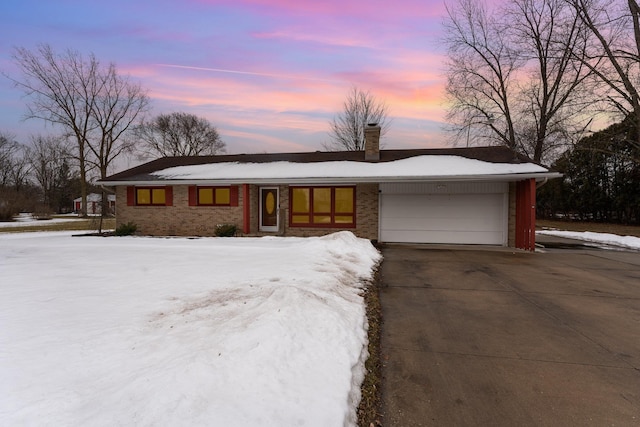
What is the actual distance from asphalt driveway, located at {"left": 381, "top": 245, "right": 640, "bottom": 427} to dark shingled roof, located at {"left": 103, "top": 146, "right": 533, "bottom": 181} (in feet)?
25.5

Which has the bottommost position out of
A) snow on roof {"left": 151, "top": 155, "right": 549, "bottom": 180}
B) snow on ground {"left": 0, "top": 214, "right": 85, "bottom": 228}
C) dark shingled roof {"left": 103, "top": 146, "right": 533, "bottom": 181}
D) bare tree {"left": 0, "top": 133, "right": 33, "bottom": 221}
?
snow on ground {"left": 0, "top": 214, "right": 85, "bottom": 228}

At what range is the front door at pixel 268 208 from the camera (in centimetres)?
1470

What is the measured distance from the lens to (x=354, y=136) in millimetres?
33062

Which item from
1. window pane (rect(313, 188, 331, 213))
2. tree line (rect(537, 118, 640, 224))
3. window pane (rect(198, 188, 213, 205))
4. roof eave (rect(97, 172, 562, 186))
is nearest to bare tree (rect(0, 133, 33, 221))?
roof eave (rect(97, 172, 562, 186))

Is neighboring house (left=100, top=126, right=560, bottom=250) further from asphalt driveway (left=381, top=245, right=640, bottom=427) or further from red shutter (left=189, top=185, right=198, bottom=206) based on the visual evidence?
asphalt driveway (left=381, top=245, right=640, bottom=427)

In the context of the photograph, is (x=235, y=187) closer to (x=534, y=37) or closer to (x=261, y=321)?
(x=261, y=321)

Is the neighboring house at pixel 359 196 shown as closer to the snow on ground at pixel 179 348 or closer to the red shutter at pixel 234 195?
the red shutter at pixel 234 195

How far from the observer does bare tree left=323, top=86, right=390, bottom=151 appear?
105ft

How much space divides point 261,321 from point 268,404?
48.4 inches

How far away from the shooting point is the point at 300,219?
14.2 metres

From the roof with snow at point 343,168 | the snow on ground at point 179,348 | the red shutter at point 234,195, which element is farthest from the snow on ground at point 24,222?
the snow on ground at point 179,348

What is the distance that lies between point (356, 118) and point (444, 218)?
22.0 meters

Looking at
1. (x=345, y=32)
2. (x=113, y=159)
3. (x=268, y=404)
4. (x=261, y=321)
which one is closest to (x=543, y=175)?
(x=345, y=32)

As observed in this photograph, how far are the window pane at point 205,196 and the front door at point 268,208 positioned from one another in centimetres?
224
